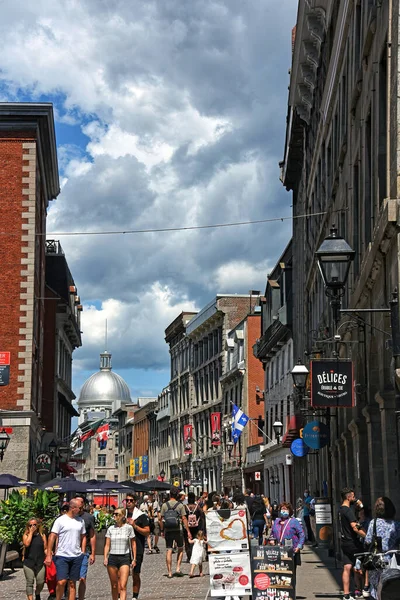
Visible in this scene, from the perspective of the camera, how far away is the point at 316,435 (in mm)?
24625

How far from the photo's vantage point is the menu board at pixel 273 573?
14.0 meters

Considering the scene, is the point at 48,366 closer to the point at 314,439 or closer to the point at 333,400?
the point at 314,439

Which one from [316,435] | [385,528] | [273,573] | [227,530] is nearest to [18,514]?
[316,435]

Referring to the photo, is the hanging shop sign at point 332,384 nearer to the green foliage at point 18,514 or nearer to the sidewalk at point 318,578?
the sidewalk at point 318,578

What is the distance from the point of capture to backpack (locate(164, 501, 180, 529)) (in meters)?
23.6

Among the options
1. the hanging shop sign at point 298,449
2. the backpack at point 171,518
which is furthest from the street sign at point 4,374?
the backpack at point 171,518

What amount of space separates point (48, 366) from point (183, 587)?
44.8m

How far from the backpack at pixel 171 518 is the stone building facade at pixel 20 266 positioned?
822 inches

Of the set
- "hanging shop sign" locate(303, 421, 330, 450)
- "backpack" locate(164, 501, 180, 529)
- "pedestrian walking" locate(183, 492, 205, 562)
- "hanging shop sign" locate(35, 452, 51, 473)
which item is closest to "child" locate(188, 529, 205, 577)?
"pedestrian walking" locate(183, 492, 205, 562)

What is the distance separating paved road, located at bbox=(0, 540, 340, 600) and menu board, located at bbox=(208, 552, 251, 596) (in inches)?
106

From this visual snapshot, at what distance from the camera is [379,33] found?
18906 mm

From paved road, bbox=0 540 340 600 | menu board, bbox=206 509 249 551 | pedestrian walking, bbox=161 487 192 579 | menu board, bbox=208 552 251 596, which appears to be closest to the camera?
menu board, bbox=208 552 251 596

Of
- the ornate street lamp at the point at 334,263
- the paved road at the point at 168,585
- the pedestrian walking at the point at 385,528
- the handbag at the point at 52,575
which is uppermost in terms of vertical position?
the ornate street lamp at the point at 334,263

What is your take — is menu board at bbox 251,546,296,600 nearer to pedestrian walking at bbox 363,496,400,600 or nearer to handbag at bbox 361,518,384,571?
pedestrian walking at bbox 363,496,400,600
